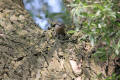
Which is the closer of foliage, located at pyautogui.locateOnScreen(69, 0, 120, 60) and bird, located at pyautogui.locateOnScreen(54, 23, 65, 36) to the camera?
foliage, located at pyautogui.locateOnScreen(69, 0, 120, 60)

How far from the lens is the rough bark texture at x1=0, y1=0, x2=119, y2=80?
1.87 meters

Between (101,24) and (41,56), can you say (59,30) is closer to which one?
(41,56)

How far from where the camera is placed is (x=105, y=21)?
1.54 m

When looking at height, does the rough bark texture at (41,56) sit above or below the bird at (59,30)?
below

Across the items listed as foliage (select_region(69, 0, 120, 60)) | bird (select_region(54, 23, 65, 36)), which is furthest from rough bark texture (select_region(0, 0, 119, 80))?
foliage (select_region(69, 0, 120, 60))

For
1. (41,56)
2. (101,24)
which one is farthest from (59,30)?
(101,24)

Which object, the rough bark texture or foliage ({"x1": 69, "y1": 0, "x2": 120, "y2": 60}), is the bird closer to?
the rough bark texture

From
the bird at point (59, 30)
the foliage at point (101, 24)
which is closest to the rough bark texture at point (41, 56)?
the bird at point (59, 30)

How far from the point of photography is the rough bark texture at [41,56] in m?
1.87

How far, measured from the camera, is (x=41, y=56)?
2.02m

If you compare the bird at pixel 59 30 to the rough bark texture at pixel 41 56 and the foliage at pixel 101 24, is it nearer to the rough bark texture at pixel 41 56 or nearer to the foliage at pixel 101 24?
the rough bark texture at pixel 41 56

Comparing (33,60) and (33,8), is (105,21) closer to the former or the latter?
(33,60)

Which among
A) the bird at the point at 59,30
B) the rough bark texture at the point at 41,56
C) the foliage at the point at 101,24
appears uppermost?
the foliage at the point at 101,24

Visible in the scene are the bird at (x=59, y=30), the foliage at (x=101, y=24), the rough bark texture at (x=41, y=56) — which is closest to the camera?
the foliage at (x=101, y=24)
